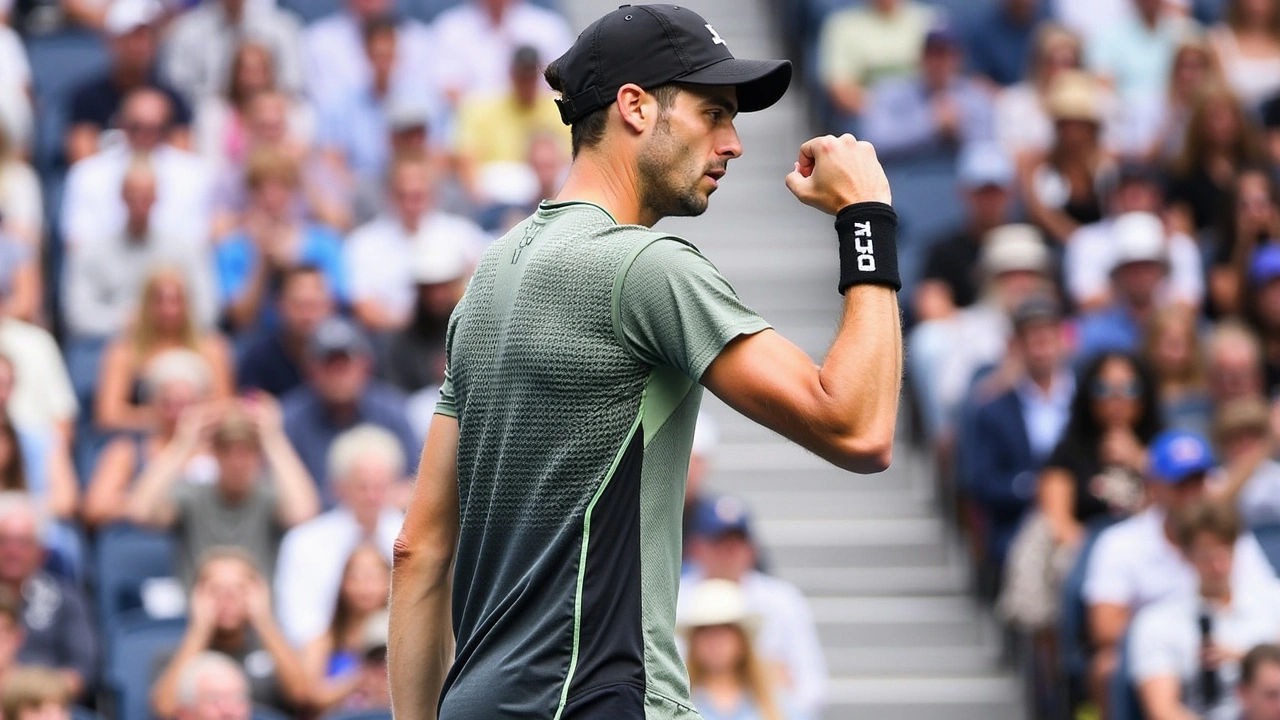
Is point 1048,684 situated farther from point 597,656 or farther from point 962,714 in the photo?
point 597,656

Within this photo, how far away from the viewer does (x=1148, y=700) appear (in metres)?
6.69

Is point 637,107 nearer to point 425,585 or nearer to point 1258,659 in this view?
point 425,585

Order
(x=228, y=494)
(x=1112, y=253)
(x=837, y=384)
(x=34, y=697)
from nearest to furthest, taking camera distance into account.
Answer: (x=837, y=384)
(x=34, y=697)
(x=228, y=494)
(x=1112, y=253)

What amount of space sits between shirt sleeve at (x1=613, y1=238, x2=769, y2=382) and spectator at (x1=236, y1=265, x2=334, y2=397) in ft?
19.2

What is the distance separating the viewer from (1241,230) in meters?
9.36

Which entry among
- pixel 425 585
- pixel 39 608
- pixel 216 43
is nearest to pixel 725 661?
pixel 39 608

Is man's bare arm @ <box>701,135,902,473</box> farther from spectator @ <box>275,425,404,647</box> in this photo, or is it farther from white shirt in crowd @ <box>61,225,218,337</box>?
white shirt in crowd @ <box>61,225,218,337</box>

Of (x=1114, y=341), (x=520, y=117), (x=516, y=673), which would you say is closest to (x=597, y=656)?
(x=516, y=673)

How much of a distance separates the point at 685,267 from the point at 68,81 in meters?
8.64

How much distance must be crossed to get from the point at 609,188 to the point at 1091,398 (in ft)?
17.5

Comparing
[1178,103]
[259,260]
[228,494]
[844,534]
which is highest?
[1178,103]

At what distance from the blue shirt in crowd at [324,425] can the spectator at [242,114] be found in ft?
6.10

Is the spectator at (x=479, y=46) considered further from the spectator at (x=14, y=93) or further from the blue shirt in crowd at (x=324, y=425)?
the blue shirt in crowd at (x=324, y=425)

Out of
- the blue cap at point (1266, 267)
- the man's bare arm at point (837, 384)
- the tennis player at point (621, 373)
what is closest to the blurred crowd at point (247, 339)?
the blue cap at point (1266, 267)
